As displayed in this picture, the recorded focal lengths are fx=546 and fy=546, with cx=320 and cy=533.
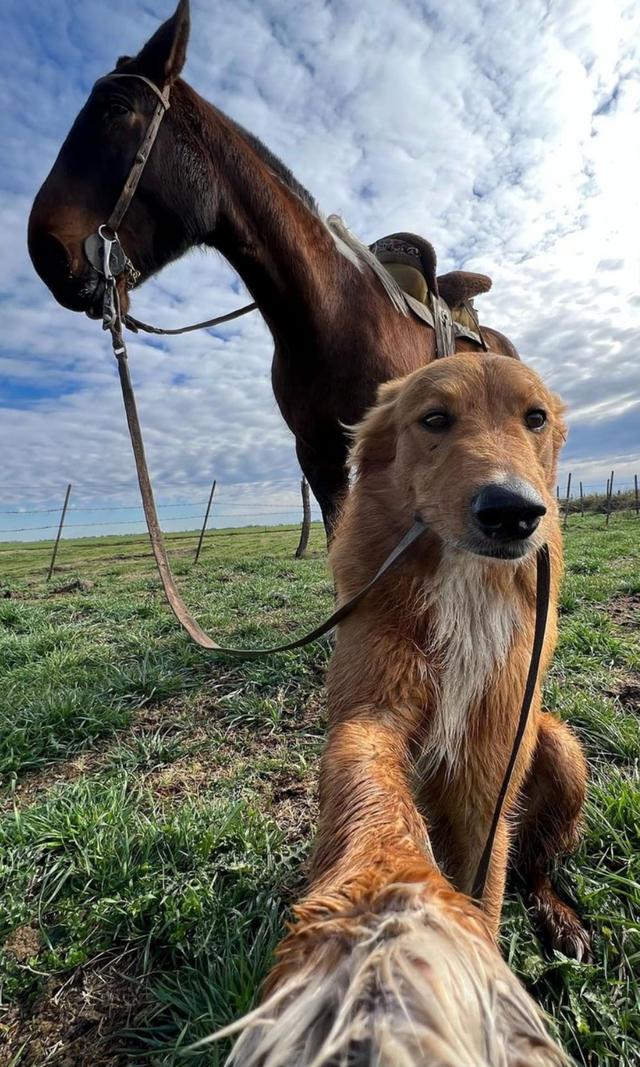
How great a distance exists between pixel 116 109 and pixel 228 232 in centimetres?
89

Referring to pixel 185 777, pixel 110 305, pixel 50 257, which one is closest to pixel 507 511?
pixel 185 777

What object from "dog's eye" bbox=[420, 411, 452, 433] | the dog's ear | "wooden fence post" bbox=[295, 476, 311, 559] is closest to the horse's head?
the dog's ear

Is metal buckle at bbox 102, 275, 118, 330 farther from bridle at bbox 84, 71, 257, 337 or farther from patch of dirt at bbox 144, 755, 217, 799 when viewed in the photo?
patch of dirt at bbox 144, 755, 217, 799

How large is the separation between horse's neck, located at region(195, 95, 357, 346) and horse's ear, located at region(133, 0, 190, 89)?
30 centimetres

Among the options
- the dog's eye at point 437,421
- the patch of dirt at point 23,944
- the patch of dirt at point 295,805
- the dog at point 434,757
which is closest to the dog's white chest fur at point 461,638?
the dog at point 434,757

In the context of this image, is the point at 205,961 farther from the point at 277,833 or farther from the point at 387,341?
the point at 387,341

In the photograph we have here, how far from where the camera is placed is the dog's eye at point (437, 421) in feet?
6.63

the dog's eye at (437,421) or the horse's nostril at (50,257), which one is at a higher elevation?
the horse's nostril at (50,257)

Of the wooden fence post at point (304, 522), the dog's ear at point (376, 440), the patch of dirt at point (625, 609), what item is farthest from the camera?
the wooden fence post at point (304, 522)

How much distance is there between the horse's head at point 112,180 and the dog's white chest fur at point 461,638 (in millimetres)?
2587

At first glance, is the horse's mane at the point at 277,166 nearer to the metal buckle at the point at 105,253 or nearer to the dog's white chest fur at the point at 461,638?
the metal buckle at the point at 105,253

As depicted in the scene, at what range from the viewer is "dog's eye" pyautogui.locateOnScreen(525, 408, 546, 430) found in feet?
6.93

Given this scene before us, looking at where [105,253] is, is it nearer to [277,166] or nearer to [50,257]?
[50,257]

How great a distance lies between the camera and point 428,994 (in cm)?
74
